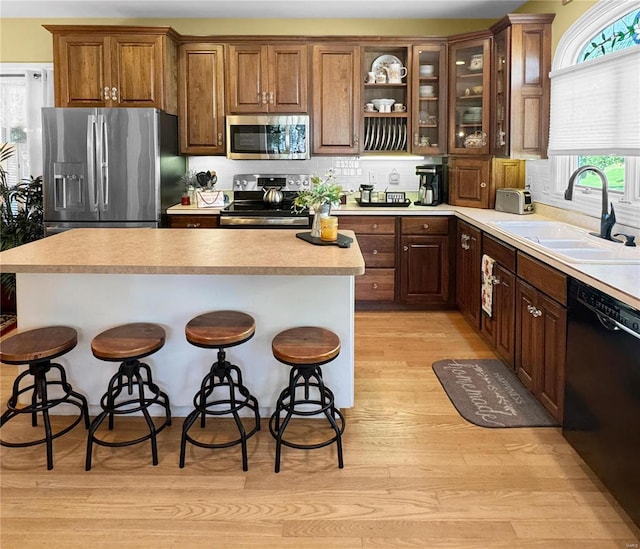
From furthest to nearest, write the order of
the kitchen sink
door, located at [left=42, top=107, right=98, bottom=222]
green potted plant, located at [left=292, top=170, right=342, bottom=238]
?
door, located at [left=42, top=107, right=98, bottom=222]
green potted plant, located at [left=292, top=170, right=342, bottom=238]
the kitchen sink

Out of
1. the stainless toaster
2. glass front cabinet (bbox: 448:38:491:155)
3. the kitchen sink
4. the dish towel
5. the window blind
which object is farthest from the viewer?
glass front cabinet (bbox: 448:38:491:155)

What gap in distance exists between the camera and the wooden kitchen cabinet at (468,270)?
4492mm

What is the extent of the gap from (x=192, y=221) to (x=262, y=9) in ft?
6.45

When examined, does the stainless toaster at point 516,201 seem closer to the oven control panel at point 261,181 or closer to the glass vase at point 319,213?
the oven control panel at point 261,181

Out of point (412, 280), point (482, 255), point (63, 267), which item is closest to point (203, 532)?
point (63, 267)

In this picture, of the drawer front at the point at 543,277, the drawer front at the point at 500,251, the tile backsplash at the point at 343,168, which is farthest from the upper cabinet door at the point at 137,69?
the drawer front at the point at 543,277

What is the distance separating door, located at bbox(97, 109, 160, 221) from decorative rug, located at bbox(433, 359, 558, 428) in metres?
2.71

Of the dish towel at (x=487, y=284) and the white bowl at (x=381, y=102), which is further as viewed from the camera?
the white bowl at (x=381, y=102)

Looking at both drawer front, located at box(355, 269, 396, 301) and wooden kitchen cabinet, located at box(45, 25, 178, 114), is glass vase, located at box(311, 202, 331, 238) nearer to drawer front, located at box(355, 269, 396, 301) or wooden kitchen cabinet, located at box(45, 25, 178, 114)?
drawer front, located at box(355, 269, 396, 301)

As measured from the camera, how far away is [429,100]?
5402 mm

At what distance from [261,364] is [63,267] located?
1054 mm

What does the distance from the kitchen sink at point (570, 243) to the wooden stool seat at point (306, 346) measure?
3.88 ft

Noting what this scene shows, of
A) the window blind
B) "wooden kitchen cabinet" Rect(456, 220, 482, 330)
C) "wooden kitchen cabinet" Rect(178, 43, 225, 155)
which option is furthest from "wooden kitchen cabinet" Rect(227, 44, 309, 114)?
the window blind

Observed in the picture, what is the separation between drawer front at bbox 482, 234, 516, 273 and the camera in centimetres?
358
